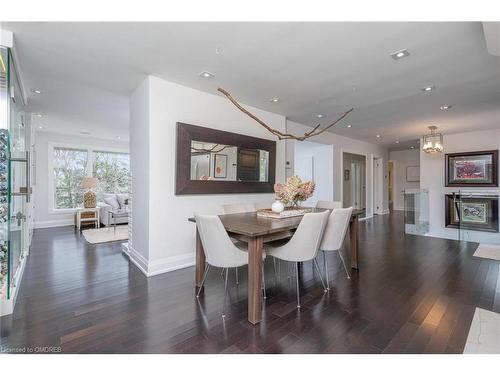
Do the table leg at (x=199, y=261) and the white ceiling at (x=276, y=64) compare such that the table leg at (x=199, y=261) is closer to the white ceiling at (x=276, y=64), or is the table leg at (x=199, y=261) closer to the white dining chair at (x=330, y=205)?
the white ceiling at (x=276, y=64)

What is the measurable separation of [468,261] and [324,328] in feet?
10.3

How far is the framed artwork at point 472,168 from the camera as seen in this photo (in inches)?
226

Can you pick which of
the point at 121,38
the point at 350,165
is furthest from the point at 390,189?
the point at 121,38

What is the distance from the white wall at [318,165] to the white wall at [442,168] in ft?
8.24

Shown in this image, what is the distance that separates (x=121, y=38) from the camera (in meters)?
2.26

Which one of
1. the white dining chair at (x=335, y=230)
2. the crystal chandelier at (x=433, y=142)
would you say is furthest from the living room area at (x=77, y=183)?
the crystal chandelier at (x=433, y=142)

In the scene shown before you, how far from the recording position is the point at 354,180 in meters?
7.62

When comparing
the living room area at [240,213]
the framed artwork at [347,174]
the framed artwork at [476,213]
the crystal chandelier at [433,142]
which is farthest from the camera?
the framed artwork at [347,174]

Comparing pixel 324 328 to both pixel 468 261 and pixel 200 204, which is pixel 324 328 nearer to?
pixel 200 204

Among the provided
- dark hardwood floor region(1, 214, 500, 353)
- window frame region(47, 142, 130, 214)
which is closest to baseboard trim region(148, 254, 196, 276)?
dark hardwood floor region(1, 214, 500, 353)

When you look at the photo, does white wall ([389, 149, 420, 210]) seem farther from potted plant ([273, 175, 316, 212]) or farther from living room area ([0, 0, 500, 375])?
potted plant ([273, 175, 316, 212])

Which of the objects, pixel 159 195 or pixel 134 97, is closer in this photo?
pixel 159 195

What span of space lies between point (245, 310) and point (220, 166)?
2.17m

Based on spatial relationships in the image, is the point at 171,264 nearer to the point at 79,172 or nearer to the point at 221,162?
the point at 221,162
